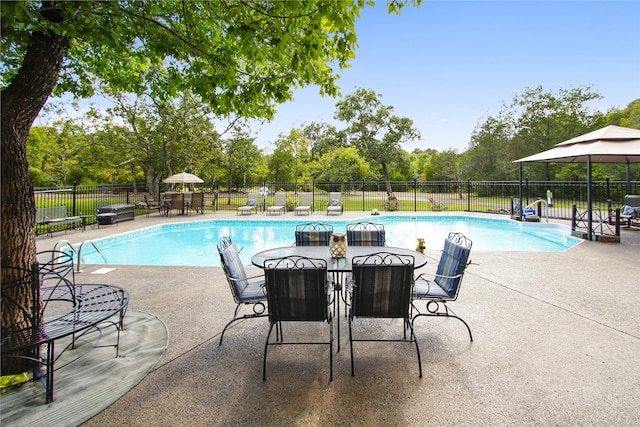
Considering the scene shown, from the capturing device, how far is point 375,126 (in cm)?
2261

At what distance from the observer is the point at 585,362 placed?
253cm

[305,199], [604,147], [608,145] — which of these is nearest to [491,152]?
[305,199]

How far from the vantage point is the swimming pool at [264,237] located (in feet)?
25.6

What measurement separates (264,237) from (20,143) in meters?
8.02

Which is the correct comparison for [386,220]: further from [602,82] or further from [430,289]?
[602,82]

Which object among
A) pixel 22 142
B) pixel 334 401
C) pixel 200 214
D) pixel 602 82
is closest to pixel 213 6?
pixel 22 142

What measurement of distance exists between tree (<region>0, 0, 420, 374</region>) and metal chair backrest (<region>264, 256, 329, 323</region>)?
1684 mm

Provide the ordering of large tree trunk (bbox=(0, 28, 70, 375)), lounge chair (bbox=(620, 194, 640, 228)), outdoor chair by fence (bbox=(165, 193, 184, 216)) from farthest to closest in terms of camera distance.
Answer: outdoor chair by fence (bbox=(165, 193, 184, 216)), lounge chair (bbox=(620, 194, 640, 228)), large tree trunk (bbox=(0, 28, 70, 375))

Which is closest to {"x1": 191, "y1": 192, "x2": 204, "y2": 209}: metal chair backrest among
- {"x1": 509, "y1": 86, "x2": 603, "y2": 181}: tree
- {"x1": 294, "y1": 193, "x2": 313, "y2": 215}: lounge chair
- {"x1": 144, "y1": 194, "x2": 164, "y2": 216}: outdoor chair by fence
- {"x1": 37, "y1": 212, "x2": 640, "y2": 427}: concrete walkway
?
{"x1": 144, "y1": 194, "x2": 164, "y2": 216}: outdoor chair by fence

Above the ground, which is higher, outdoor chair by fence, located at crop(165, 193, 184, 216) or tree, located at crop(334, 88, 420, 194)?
tree, located at crop(334, 88, 420, 194)

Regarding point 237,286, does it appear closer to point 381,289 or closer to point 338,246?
point 338,246

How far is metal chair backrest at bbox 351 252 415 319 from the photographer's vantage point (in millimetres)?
2486

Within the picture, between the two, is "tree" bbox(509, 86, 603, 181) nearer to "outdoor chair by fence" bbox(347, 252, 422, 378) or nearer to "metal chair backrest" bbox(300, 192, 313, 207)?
"metal chair backrest" bbox(300, 192, 313, 207)

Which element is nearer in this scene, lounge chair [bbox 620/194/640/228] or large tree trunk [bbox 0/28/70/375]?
large tree trunk [bbox 0/28/70/375]
